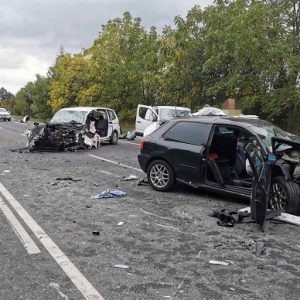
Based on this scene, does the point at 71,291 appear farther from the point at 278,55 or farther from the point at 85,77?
the point at 85,77

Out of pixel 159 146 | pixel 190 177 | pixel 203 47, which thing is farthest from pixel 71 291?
pixel 203 47

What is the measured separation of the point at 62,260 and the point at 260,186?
2573 mm

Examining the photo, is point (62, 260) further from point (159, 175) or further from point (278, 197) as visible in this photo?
point (159, 175)

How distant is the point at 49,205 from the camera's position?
6.75m

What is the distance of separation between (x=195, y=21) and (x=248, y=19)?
6.33 m

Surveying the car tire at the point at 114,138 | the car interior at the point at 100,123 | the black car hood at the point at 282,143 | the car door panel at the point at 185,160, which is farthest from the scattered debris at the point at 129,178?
the car tire at the point at 114,138

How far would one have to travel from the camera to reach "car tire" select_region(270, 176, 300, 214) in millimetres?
5930

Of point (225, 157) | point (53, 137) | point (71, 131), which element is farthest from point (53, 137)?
point (225, 157)

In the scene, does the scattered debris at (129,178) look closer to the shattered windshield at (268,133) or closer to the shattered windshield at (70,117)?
the shattered windshield at (268,133)

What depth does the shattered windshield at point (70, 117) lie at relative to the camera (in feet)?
52.6

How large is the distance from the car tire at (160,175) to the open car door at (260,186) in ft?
7.58

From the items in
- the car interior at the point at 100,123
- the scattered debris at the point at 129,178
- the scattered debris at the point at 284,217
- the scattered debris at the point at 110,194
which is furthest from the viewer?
the car interior at the point at 100,123

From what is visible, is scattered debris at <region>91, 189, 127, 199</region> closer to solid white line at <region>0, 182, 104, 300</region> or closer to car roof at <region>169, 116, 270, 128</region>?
solid white line at <region>0, 182, 104, 300</region>

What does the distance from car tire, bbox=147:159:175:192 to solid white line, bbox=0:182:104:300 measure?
254cm
